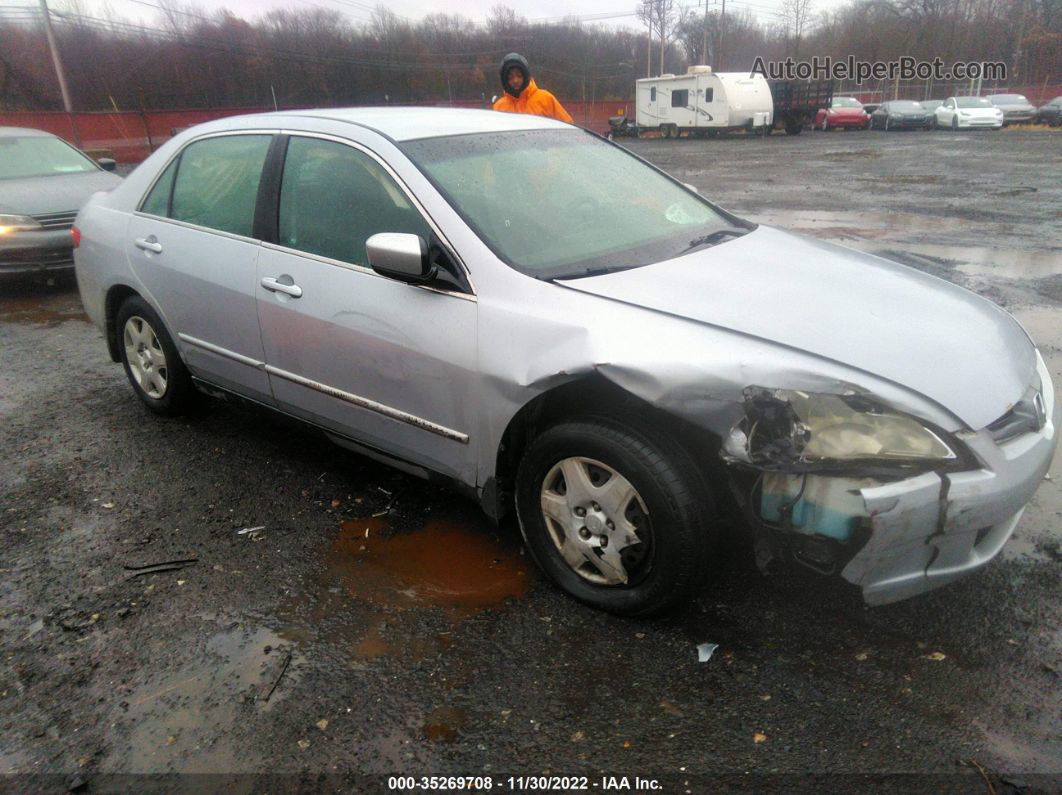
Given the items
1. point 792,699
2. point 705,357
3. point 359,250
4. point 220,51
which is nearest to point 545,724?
point 792,699

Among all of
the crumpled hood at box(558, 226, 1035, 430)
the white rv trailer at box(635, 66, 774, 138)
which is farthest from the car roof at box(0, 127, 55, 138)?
the white rv trailer at box(635, 66, 774, 138)

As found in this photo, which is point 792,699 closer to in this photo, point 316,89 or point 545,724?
point 545,724

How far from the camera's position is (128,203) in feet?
14.1

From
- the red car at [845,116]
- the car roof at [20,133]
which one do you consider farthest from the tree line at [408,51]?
the car roof at [20,133]

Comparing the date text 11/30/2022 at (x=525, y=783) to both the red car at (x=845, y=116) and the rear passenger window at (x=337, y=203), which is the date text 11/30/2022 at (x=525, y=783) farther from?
the red car at (x=845, y=116)

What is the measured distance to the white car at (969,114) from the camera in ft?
99.7

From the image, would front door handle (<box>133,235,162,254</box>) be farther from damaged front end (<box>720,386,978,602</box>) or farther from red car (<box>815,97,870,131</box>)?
red car (<box>815,97,870,131</box>)

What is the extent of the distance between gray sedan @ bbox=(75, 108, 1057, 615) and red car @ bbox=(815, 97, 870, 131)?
119 ft

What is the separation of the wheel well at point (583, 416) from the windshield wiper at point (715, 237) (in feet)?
2.69

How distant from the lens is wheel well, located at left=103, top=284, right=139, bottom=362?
4.38 m

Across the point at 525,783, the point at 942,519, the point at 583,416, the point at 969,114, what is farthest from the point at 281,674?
the point at 969,114

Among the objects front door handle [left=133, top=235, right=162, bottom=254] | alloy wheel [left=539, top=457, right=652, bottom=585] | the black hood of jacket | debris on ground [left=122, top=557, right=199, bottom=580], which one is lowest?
debris on ground [left=122, top=557, right=199, bottom=580]

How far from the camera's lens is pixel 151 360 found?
437 cm

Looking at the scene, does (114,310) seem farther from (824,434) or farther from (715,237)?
(824,434)
